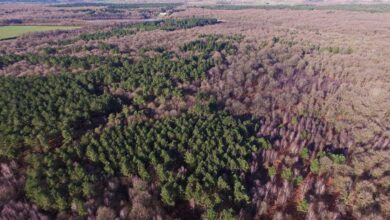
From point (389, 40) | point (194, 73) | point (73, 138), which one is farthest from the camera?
point (389, 40)

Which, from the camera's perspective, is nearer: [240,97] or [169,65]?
[240,97]

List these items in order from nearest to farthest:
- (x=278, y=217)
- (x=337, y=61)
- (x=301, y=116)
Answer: (x=278, y=217)
(x=301, y=116)
(x=337, y=61)

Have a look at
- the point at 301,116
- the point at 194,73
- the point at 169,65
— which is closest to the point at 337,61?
the point at 301,116

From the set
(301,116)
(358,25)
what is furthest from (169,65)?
(358,25)

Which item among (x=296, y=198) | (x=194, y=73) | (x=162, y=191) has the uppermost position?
(x=194, y=73)

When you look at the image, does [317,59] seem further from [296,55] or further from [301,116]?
[301,116]

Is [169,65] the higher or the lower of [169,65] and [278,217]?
the higher
